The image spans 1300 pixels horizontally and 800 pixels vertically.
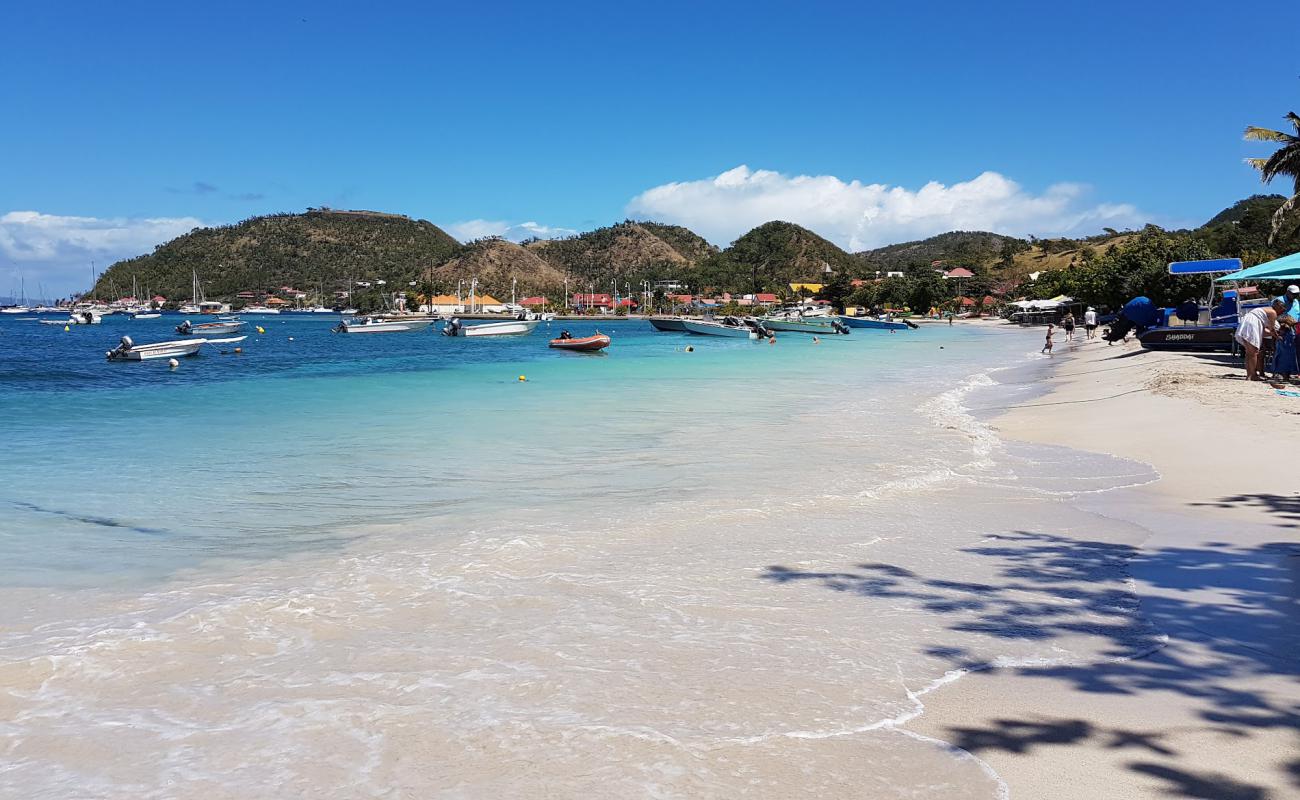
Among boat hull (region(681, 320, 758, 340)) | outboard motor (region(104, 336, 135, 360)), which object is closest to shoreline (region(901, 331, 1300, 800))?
outboard motor (region(104, 336, 135, 360))

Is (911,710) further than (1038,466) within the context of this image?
No

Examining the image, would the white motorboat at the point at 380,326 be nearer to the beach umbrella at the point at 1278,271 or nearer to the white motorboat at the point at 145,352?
the white motorboat at the point at 145,352

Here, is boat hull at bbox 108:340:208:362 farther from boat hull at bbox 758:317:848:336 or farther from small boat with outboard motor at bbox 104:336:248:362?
boat hull at bbox 758:317:848:336

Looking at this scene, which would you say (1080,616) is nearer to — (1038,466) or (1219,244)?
(1038,466)

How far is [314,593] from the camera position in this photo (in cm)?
652

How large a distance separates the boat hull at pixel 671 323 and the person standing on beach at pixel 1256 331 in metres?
72.2

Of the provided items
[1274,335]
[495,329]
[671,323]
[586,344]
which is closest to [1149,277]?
[586,344]

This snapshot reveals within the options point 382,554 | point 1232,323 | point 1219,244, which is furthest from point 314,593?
point 1219,244

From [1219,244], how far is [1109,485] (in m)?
90.2

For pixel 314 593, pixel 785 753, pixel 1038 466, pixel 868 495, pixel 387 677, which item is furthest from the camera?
pixel 1038 466

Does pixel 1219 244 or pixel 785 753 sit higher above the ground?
pixel 1219 244

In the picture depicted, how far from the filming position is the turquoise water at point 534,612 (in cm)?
387

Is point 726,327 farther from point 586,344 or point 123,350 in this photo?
point 123,350

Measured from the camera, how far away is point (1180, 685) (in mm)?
4312
